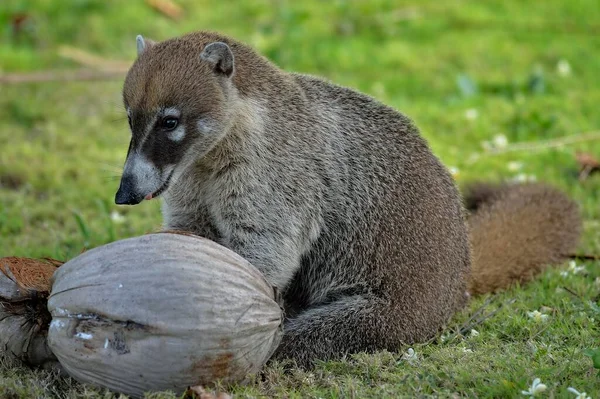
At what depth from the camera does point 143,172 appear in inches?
157

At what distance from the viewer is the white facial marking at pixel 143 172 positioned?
399 cm

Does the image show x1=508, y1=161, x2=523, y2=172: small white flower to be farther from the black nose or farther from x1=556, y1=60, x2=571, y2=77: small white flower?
the black nose

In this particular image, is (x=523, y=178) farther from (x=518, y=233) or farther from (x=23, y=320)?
(x=23, y=320)

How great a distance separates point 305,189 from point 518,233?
1.56 m

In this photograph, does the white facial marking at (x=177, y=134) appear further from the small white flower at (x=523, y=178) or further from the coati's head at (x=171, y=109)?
the small white flower at (x=523, y=178)

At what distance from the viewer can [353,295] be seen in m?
4.51

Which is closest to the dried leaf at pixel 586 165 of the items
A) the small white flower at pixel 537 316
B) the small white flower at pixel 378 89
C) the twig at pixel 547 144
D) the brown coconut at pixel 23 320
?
the twig at pixel 547 144

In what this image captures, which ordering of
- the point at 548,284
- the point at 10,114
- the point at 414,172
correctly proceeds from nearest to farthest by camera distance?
the point at 414,172 < the point at 548,284 < the point at 10,114

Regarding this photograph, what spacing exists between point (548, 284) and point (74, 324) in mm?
2796

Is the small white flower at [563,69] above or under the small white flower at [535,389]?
under

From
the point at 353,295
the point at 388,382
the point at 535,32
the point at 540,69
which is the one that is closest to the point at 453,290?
the point at 353,295

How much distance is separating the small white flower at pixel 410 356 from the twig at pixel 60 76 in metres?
5.11

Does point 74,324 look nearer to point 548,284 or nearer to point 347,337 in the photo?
point 347,337

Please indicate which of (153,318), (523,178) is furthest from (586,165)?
(153,318)
